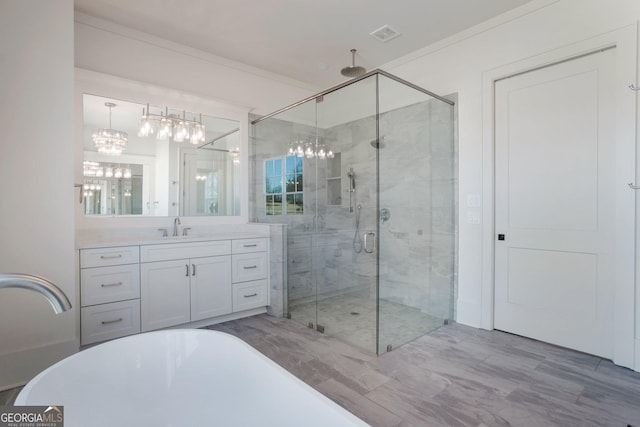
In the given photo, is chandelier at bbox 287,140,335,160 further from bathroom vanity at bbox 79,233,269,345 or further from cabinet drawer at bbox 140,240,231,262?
cabinet drawer at bbox 140,240,231,262

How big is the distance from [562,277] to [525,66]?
1756 mm


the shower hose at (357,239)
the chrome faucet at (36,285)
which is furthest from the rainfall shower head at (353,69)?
the chrome faucet at (36,285)

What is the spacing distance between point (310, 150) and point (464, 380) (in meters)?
2.74

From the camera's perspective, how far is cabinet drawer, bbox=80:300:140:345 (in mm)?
2424

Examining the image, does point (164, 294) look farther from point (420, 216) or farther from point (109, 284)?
point (420, 216)

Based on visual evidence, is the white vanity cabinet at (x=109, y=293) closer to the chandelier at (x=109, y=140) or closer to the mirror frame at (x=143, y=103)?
the mirror frame at (x=143, y=103)

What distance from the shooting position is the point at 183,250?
2910mm

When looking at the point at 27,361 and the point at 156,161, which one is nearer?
the point at 27,361

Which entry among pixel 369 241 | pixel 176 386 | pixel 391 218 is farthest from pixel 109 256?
pixel 391 218

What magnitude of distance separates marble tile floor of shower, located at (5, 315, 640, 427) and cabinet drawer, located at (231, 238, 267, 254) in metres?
0.83

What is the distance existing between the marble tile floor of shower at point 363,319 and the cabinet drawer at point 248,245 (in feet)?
2.33

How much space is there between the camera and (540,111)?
106 inches

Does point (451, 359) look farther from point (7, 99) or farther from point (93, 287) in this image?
point (7, 99)

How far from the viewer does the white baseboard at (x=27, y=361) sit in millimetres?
2078
